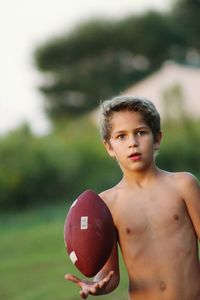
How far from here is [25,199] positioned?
2073cm

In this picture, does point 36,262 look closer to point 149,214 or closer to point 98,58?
point 149,214

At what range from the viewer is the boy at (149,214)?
11.5 ft

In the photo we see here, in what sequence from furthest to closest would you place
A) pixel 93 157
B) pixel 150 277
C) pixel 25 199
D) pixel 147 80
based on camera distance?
pixel 147 80 < pixel 93 157 < pixel 25 199 < pixel 150 277

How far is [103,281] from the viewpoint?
10.9 feet

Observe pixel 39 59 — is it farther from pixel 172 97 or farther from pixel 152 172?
pixel 152 172

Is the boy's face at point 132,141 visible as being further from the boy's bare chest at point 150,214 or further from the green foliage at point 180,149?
the green foliage at point 180,149

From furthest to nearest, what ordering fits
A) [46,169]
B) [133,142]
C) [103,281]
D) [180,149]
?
[180,149], [46,169], [133,142], [103,281]

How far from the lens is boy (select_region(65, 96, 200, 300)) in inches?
138

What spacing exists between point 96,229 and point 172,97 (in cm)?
2688

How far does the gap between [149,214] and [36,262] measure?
25.6ft

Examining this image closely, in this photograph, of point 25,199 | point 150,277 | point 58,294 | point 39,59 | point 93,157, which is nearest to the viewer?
point 150,277

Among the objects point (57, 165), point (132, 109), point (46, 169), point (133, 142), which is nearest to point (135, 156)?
point (133, 142)

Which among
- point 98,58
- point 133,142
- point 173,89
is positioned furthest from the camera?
point 98,58

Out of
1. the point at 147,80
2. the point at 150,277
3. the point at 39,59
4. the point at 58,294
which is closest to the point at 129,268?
the point at 150,277
